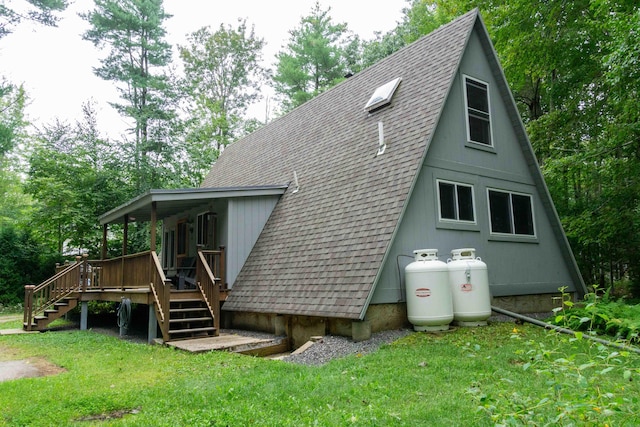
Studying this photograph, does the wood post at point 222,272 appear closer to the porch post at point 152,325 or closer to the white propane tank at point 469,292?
Result: the porch post at point 152,325

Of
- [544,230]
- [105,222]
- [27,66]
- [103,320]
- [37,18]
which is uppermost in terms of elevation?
[27,66]

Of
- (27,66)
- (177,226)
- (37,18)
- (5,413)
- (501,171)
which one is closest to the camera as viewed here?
(5,413)

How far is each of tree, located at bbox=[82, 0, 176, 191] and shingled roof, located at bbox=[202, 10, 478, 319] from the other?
9872 millimetres

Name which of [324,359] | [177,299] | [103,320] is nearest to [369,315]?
[324,359]

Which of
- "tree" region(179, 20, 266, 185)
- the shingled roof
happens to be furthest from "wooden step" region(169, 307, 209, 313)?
"tree" region(179, 20, 266, 185)

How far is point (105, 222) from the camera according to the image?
43.9 feet

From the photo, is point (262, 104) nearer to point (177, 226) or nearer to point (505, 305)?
point (177, 226)

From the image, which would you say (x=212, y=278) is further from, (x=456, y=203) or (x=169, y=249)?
(x=169, y=249)

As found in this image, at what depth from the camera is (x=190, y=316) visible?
32.0 feet

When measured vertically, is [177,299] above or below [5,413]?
above

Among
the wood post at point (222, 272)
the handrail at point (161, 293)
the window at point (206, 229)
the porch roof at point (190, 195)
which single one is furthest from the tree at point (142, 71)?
the handrail at point (161, 293)

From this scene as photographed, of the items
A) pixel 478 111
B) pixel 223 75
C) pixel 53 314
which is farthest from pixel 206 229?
pixel 223 75

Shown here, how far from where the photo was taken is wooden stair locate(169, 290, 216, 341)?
8.94 metres

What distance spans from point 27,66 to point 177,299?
22948 mm
